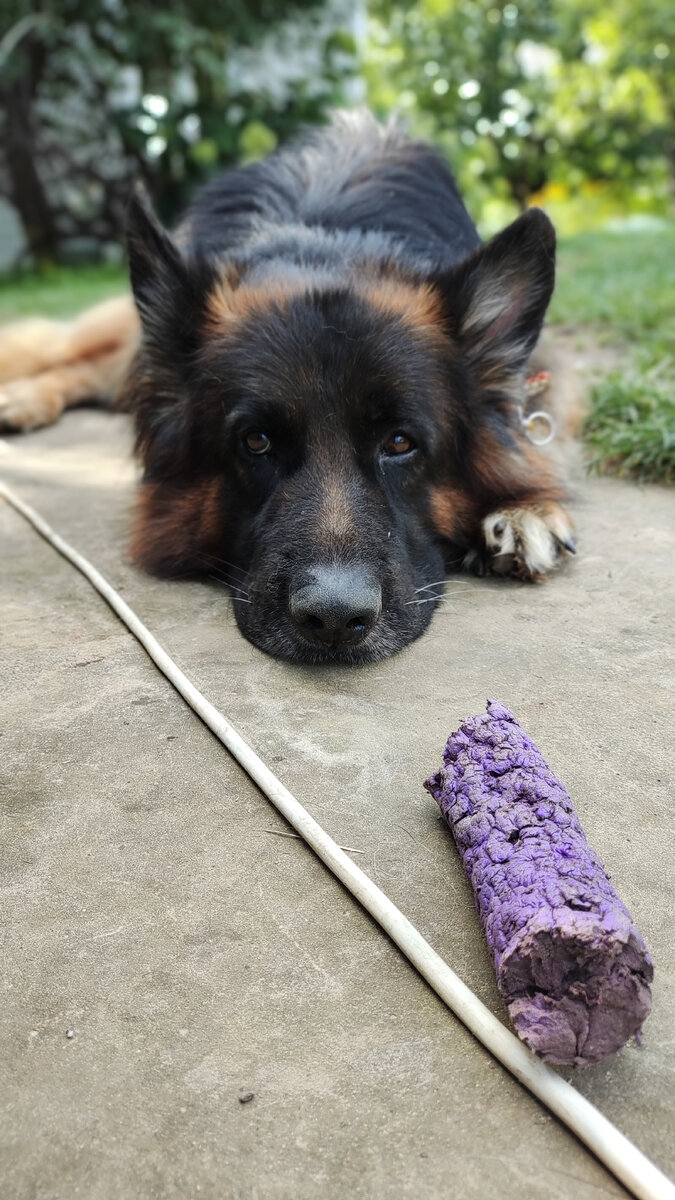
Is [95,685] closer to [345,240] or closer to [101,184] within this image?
[345,240]

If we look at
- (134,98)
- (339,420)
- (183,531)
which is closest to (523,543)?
(339,420)

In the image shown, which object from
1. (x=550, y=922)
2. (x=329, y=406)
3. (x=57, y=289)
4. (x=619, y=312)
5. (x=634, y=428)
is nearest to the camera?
(x=550, y=922)

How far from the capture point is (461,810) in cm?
211

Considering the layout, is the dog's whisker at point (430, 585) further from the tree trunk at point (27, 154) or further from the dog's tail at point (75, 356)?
the tree trunk at point (27, 154)

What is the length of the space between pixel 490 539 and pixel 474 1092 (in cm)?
253

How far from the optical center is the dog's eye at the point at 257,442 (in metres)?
3.63

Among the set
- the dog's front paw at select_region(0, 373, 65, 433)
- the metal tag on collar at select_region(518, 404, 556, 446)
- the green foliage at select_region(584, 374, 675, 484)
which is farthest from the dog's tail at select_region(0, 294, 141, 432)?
the green foliage at select_region(584, 374, 675, 484)

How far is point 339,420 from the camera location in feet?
11.5

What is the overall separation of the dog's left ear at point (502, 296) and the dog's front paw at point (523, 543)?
58cm

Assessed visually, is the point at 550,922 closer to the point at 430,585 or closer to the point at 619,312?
the point at 430,585

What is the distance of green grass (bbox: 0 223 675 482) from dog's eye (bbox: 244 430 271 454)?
6.47ft

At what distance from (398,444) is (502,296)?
0.85 m

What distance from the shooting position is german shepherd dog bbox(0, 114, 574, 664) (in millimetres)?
3285

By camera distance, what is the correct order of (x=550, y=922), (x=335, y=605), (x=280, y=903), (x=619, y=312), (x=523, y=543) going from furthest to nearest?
(x=619, y=312), (x=523, y=543), (x=335, y=605), (x=280, y=903), (x=550, y=922)
